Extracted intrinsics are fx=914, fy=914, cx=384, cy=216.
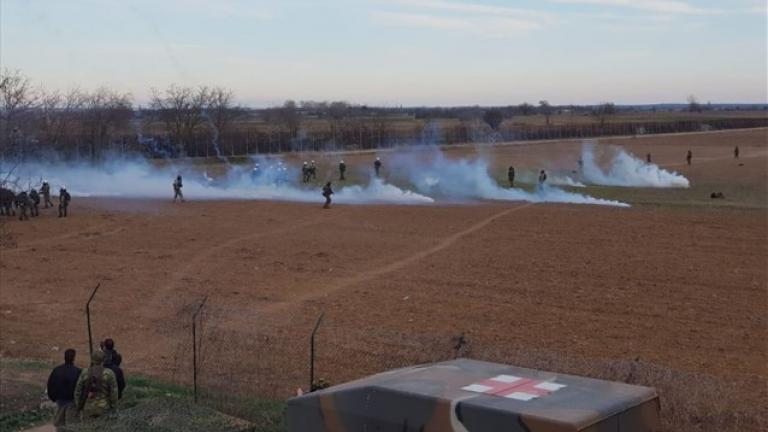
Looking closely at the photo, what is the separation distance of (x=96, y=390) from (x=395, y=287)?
1656 cm

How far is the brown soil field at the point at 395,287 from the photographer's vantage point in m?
18.1

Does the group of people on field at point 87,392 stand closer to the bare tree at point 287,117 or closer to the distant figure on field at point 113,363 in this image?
the distant figure on field at point 113,363

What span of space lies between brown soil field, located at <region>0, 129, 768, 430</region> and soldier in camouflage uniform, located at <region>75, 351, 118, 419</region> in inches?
151

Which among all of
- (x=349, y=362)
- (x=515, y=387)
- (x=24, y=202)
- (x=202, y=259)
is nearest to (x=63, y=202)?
(x=24, y=202)

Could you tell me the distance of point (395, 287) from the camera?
26.6 m

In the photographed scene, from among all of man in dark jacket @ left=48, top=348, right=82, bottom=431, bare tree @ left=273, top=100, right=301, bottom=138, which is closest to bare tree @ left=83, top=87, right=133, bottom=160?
bare tree @ left=273, top=100, right=301, bottom=138

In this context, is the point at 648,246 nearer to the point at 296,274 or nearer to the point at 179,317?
the point at 296,274

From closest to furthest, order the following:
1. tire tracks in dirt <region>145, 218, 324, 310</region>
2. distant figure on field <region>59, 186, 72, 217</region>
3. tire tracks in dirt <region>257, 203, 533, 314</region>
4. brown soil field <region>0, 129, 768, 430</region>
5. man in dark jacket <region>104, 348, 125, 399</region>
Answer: man in dark jacket <region>104, 348, 125, 399</region>, brown soil field <region>0, 129, 768, 430</region>, tire tracks in dirt <region>257, 203, 533, 314</region>, tire tracks in dirt <region>145, 218, 324, 310</region>, distant figure on field <region>59, 186, 72, 217</region>

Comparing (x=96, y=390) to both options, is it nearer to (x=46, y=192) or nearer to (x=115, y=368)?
(x=115, y=368)

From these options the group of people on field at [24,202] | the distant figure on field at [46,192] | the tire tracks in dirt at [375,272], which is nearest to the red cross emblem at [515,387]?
the tire tracks in dirt at [375,272]

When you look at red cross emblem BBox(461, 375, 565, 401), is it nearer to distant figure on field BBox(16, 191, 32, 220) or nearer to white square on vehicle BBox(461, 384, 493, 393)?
white square on vehicle BBox(461, 384, 493, 393)

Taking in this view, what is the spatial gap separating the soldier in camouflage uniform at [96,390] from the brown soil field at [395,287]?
383cm

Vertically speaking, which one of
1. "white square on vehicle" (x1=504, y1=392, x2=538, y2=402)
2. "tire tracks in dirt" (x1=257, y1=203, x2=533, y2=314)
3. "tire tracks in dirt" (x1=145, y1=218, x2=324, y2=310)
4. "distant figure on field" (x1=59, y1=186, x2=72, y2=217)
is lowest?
"tire tracks in dirt" (x1=257, y1=203, x2=533, y2=314)

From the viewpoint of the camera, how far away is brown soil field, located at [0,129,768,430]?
59.5 ft
